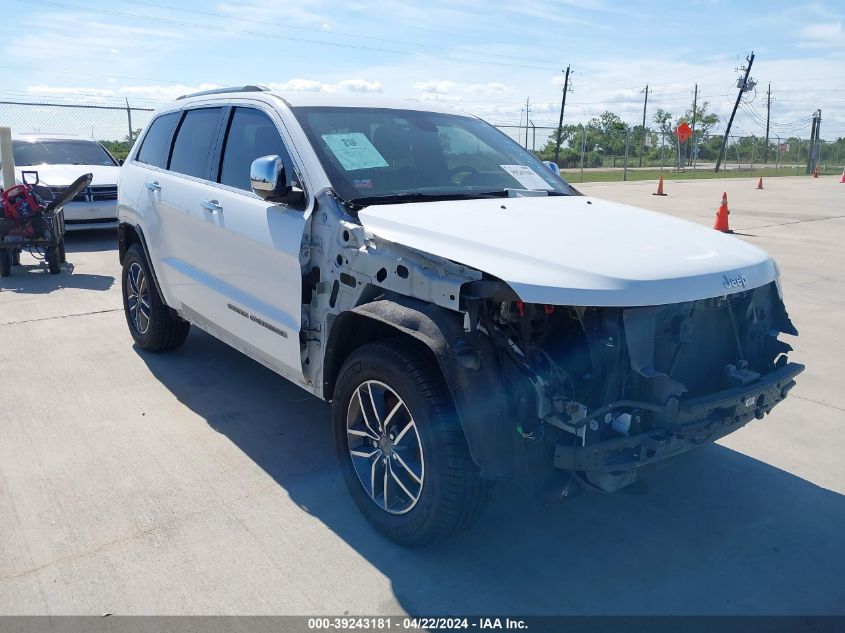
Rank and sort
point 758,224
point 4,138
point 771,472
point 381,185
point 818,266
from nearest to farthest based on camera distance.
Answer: point 381,185 → point 771,472 → point 818,266 → point 4,138 → point 758,224

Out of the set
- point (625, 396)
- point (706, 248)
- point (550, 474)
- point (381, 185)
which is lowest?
point (550, 474)

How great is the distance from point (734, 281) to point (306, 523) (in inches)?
88.2

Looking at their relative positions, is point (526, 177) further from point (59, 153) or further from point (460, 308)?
point (59, 153)

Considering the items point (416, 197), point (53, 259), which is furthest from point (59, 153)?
point (416, 197)

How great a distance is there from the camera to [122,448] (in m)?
4.30

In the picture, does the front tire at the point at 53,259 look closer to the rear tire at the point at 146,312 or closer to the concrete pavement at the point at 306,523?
the rear tire at the point at 146,312

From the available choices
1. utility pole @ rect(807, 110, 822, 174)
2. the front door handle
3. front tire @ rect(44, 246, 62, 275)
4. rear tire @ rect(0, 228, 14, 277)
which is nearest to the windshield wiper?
the front door handle

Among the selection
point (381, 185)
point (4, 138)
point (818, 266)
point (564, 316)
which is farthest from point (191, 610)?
point (4, 138)

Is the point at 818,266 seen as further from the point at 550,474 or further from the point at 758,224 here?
the point at 550,474

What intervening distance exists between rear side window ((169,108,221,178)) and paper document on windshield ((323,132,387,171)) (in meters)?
1.18

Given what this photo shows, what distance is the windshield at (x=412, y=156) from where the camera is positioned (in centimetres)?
379

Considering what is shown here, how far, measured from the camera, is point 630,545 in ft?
11.1

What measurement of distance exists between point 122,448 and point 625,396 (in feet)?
9.68

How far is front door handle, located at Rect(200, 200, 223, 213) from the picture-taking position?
4.39 meters
